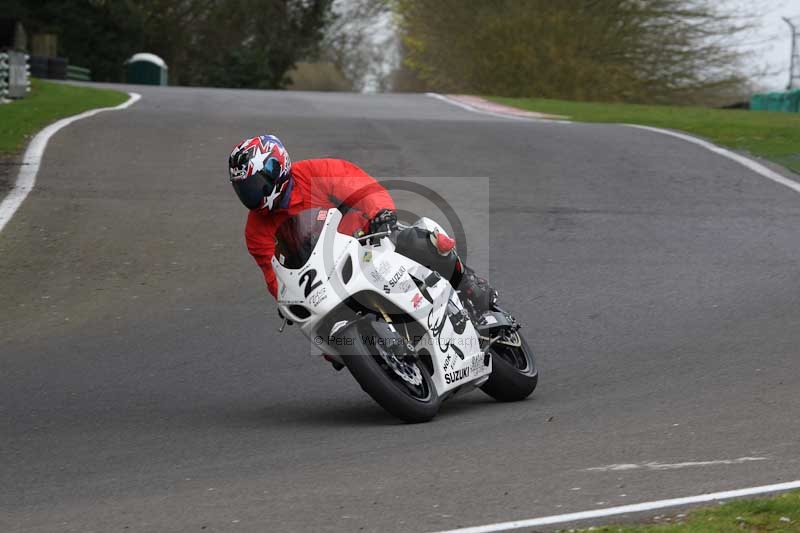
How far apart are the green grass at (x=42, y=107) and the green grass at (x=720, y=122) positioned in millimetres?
9341

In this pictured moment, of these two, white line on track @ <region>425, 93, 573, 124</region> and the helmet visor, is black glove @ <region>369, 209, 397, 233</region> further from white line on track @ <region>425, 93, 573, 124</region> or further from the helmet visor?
white line on track @ <region>425, 93, 573, 124</region>

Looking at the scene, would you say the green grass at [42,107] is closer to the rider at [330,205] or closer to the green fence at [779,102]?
the rider at [330,205]

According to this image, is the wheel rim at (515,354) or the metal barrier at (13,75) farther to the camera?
the metal barrier at (13,75)

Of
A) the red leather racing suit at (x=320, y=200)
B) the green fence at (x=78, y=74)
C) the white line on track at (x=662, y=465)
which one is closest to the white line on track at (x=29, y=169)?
the red leather racing suit at (x=320, y=200)

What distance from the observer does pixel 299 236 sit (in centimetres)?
723

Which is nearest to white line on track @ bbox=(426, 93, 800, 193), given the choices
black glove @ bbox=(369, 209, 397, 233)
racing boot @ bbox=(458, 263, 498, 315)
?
racing boot @ bbox=(458, 263, 498, 315)

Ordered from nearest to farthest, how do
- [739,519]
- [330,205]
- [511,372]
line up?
[739,519] < [330,205] < [511,372]

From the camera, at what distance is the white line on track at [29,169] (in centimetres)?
1407

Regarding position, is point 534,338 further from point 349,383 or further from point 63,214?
point 63,214

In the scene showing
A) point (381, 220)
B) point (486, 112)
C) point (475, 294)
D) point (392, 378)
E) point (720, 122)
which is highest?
point (381, 220)

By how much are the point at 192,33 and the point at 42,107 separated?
33.9 metres

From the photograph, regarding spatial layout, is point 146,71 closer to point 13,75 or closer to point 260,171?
point 13,75

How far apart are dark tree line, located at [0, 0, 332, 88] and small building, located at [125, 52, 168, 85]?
5.75 feet

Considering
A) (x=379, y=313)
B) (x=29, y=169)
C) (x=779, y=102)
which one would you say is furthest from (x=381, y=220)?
(x=779, y=102)
